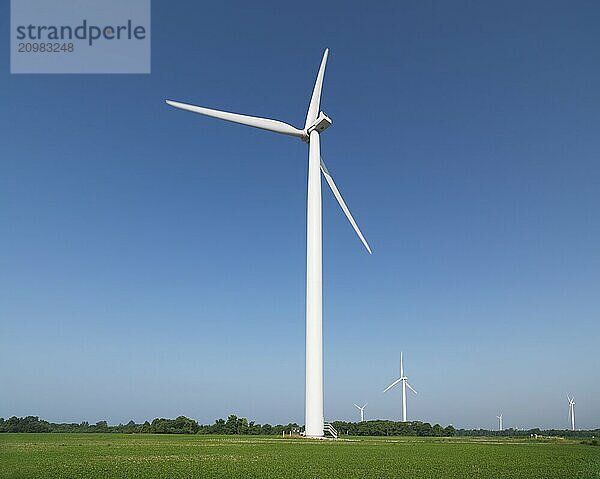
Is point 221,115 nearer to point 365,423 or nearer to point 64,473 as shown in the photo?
point 64,473

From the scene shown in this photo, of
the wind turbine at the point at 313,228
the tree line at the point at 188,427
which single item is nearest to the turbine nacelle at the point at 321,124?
the wind turbine at the point at 313,228

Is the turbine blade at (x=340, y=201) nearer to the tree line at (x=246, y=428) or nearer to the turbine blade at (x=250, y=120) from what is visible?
the turbine blade at (x=250, y=120)

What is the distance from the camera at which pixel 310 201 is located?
54.1 meters

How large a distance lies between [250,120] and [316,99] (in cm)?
743

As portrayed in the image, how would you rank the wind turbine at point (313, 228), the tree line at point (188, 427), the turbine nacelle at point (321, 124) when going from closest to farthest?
the wind turbine at point (313, 228), the turbine nacelle at point (321, 124), the tree line at point (188, 427)

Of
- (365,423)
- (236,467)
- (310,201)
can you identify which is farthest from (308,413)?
(365,423)

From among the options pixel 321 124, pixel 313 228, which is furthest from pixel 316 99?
pixel 313 228

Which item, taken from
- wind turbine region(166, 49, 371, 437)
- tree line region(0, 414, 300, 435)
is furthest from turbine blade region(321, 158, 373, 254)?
tree line region(0, 414, 300, 435)

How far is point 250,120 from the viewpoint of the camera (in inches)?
2213

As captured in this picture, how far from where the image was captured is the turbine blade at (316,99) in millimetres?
57562

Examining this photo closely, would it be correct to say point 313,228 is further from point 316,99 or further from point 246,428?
point 246,428

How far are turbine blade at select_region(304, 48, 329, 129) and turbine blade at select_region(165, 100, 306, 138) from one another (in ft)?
5.19

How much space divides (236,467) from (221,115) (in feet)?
120

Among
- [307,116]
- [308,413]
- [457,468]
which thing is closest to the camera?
[457,468]
